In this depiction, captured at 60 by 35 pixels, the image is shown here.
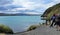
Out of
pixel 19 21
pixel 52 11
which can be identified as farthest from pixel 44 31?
pixel 19 21

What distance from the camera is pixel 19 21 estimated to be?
16.8 ft

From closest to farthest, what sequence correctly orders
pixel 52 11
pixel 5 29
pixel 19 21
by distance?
pixel 19 21 → pixel 5 29 → pixel 52 11

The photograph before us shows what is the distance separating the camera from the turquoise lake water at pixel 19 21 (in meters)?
5.12

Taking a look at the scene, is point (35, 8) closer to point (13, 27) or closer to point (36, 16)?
point (36, 16)

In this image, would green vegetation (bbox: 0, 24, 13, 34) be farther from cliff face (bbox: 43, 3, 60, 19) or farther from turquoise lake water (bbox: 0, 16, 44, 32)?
cliff face (bbox: 43, 3, 60, 19)

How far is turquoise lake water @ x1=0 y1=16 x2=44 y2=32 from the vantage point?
512cm

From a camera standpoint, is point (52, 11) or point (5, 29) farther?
point (52, 11)

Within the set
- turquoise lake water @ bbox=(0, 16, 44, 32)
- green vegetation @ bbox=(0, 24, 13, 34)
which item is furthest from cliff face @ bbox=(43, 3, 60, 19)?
green vegetation @ bbox=(0, 24, 13, 34)

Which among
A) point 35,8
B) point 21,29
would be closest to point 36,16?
point 35,8

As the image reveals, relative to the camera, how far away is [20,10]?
17.0 feet

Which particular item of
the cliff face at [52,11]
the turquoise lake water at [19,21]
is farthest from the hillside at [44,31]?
the cliff face at [52,11]

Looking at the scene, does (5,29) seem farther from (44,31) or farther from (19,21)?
(44,31)

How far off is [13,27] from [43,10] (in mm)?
988

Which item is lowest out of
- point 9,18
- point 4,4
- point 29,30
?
point 29,30
